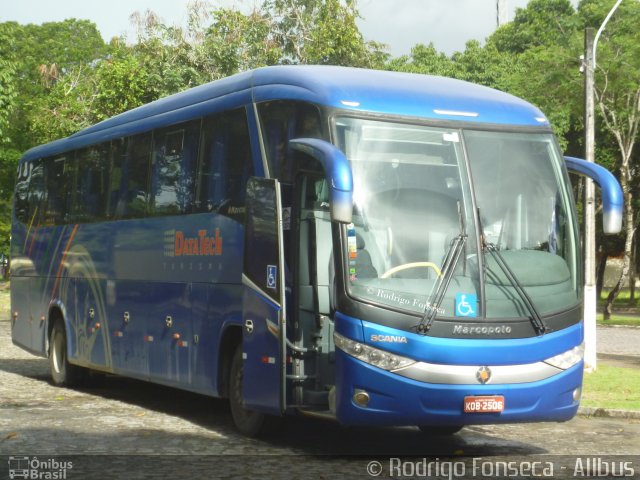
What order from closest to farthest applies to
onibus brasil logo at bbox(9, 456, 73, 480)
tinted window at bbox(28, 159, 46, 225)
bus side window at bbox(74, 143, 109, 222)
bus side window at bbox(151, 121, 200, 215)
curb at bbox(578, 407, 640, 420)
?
onibus brasil logo at bbox(9, 456, 73, 480) → bus side window at bbox(151, 121, 200, 215) → curb at bbox(578, 407, 640, 420) → bus side window at bbox(74, 143, 109, 222) → tinted window at bbox(28, 159, 46, 225)

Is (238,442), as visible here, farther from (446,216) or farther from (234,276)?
(446,216)

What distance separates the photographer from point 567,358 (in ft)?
36.0

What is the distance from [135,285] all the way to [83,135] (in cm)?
358

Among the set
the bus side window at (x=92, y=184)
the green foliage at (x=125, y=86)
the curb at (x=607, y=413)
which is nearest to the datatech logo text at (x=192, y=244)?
the bus side window at (x=92, y=184)

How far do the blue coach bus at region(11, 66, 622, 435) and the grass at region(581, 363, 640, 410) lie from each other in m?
3.38

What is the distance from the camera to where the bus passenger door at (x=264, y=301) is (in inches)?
444

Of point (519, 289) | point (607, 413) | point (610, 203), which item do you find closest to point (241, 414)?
point (519, 289)

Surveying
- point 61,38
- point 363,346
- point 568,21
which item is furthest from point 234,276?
point 61,38

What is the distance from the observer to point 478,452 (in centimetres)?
1170

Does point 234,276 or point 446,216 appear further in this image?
point 234,276

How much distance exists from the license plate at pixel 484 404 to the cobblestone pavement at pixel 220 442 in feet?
2.89

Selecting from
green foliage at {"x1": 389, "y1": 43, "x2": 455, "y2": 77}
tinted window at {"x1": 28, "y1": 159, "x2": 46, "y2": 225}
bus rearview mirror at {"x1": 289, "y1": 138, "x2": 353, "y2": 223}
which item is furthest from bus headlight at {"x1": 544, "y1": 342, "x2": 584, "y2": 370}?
green foliage at {"x1": 389, "y1": 43, "x2": 455, "y2": 77}

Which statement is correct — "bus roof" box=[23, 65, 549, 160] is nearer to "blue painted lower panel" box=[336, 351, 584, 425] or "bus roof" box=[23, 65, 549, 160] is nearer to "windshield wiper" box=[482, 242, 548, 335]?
"windshield wiper" box=[482, 242, 548, 335]

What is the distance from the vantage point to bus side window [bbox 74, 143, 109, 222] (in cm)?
1706
